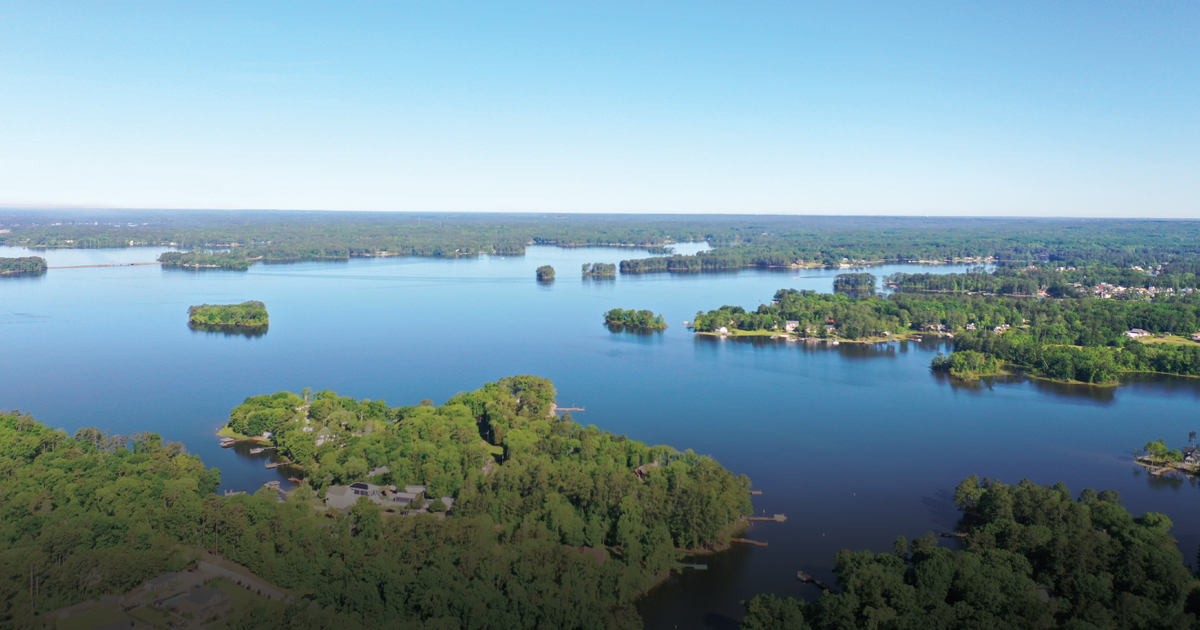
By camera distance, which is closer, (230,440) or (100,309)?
(230,440)

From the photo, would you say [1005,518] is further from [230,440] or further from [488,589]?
[230,440]

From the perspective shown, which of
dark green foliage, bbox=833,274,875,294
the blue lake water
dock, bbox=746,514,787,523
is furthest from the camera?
dark green foliage, bbox=833,274,875,294

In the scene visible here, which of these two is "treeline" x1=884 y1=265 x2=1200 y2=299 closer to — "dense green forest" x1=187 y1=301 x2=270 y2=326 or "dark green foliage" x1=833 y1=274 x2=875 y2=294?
"dark green foliage" x1=833 y1=274 x2=875 y2=294

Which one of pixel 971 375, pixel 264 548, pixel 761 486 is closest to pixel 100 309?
pixel 264 548

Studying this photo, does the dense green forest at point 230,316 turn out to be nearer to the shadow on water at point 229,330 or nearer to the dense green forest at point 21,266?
the shadow on water at point 229,330

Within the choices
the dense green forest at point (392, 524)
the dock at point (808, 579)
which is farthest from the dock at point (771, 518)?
the dock at point (808, 579)

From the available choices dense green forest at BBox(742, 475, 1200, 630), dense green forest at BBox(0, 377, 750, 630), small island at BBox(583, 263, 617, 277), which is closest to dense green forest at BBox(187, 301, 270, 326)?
dense green forest at BBox(0, 377, 750, 630)

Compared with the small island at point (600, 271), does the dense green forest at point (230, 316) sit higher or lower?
lower
